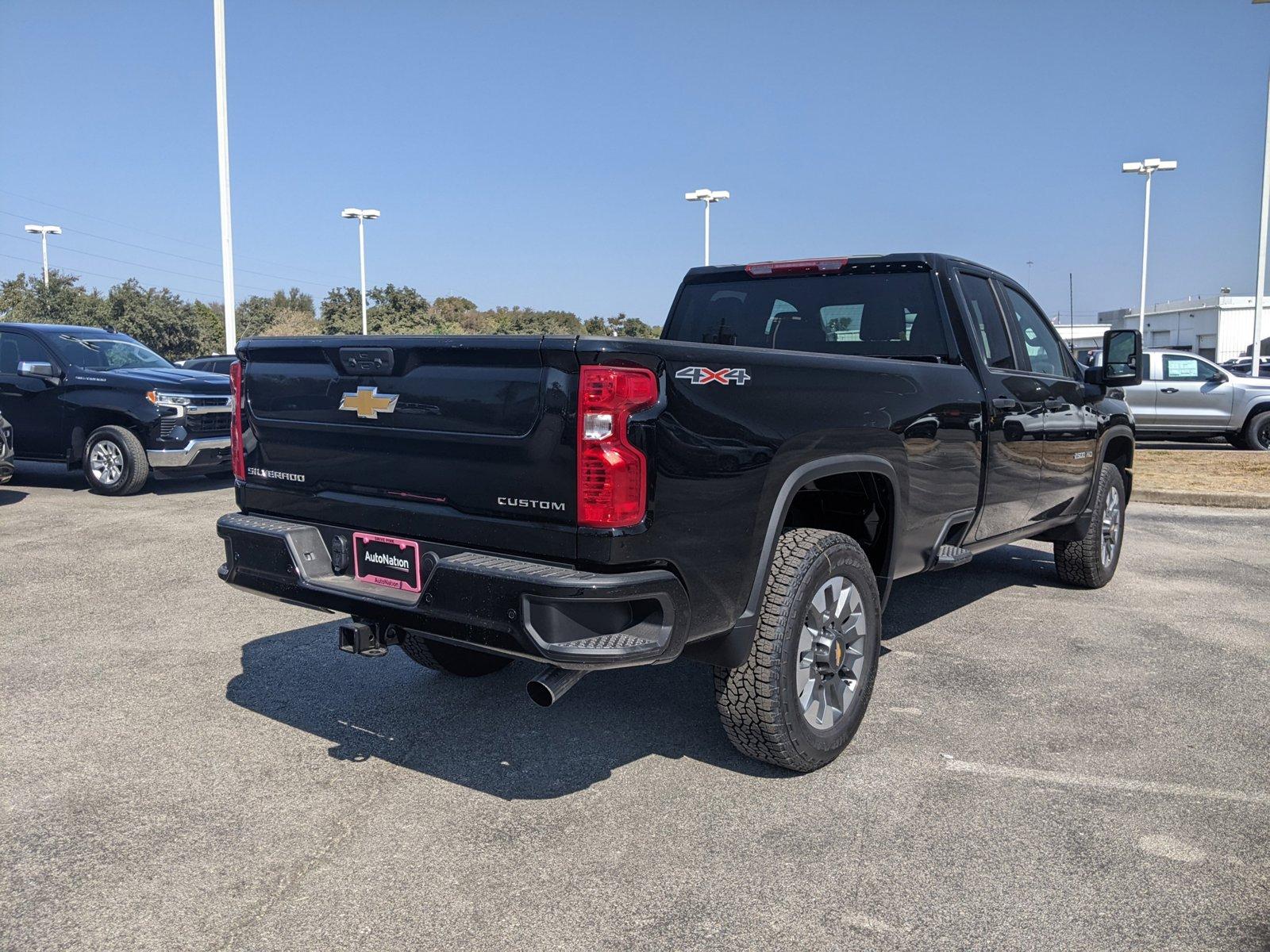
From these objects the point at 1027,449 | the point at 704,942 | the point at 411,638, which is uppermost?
the point at 1027,449

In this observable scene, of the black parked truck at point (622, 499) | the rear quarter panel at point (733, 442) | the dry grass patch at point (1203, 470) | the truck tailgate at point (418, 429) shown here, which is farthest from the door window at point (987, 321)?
the dry grass patch at point (1203, 470)

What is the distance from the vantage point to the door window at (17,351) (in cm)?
1155

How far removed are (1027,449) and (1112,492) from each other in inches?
75.7

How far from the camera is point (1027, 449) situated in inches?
215

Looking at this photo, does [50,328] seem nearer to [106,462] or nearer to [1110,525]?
[106,462]

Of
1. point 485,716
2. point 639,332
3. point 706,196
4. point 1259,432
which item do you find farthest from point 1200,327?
point 485,716

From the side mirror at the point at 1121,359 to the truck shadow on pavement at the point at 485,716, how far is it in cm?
257

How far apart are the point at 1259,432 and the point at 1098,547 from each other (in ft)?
39.5

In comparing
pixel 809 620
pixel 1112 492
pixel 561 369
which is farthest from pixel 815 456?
pixel 1112 492

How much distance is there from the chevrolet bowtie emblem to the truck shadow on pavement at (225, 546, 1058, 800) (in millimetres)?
1354

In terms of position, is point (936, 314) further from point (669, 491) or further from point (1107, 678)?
point (669, 491)

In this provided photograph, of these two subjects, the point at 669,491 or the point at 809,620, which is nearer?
the point at 669,491

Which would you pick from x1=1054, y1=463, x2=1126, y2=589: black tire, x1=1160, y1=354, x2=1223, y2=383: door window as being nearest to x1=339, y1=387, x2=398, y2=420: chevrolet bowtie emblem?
x1=1054, y1=463, x2=1126, y2=589: black tire

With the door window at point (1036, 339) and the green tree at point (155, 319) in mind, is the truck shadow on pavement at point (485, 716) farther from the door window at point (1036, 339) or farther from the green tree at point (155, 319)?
the green tree at point (155, 319)
